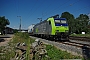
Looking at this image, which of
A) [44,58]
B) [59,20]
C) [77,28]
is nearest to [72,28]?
[77,28]

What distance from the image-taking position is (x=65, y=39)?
17.4 metres

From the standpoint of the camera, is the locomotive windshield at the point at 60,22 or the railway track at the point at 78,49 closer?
the railway track at the point at 78,49

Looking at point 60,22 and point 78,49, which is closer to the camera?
point 78,49

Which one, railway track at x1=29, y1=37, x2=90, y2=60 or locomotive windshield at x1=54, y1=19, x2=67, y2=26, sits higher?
locomotive windshield at x1=54, y1=19, x2=67, y2=26

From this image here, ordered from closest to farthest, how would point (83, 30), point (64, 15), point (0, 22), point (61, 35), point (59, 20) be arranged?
point (61, 35) → point (59, 20) → point (83, 30) → point (0, 22) → point (64, 15)

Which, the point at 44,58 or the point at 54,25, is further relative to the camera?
the point at 54,25

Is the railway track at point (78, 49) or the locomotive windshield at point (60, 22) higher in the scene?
the locomotive windshield at point (60, 22)

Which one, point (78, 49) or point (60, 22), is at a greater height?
point (60, 22)

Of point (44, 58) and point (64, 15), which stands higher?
point (64, 15)

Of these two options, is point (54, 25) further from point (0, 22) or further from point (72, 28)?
point (0, 22)

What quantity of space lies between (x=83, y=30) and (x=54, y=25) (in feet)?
160

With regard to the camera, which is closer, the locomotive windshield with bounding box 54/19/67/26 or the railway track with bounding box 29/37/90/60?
the railway track with bounding box 29/37/90/60

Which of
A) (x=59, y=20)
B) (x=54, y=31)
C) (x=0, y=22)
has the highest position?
(x=0, y=22)

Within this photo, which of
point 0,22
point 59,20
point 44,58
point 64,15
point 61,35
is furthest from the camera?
point 64,15
